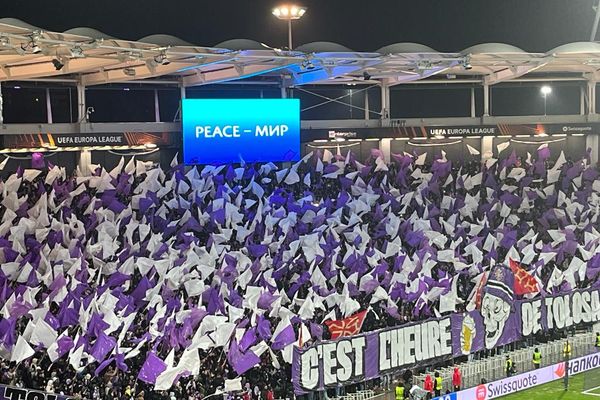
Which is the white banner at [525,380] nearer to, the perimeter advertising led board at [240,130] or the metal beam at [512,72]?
the metal beam at [512,72]

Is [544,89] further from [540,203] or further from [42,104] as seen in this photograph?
[42,104]

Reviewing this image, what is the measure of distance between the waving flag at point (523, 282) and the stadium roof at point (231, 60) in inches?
349

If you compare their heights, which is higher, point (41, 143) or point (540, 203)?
point (41, 143)

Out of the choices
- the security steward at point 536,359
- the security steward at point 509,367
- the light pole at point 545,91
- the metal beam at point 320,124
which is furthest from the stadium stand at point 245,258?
the light pole at point 545,91

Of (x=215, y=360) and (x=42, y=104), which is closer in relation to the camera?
(x=215, y=360)

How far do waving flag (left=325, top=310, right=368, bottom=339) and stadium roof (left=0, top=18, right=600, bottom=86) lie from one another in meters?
9.84

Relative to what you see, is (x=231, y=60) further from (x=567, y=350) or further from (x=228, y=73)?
(x=567, y=350)

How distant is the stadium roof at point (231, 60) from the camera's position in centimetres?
2545

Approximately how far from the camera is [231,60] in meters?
30.1

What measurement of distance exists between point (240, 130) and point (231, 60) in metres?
6.50

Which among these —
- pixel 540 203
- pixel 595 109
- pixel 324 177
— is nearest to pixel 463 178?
pixel 540 203

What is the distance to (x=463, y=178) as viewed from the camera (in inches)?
1453

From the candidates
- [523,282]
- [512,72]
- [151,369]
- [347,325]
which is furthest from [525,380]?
[512,72]

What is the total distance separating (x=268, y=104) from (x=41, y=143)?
935 centimetres
